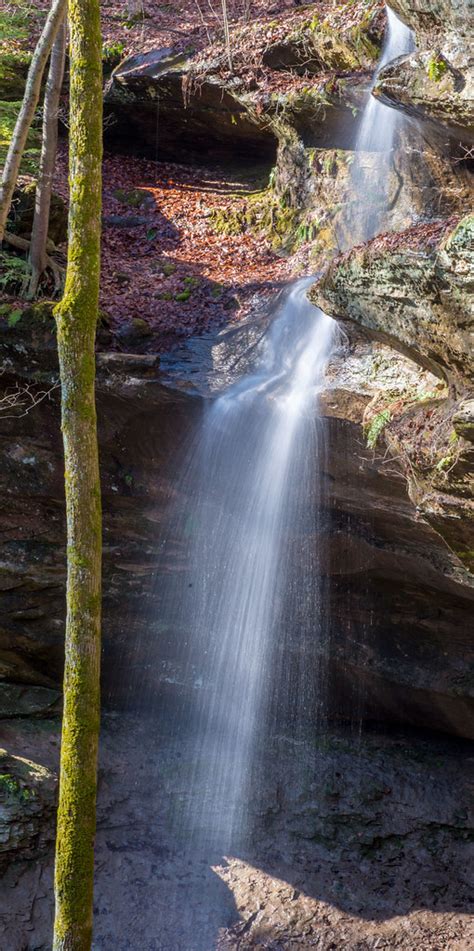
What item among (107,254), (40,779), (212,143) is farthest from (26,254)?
(40,779)

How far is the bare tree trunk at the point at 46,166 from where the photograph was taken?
11.1 m

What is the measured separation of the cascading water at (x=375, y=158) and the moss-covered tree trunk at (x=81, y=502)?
659cm

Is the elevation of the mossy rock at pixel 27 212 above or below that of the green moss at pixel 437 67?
below

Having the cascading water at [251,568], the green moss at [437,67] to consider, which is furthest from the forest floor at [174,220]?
the green moss at [437,67]

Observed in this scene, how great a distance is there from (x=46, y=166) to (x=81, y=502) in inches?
264

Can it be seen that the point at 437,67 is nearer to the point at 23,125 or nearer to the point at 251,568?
the point at 23,125

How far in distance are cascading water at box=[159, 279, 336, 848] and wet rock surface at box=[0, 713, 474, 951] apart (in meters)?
0.37

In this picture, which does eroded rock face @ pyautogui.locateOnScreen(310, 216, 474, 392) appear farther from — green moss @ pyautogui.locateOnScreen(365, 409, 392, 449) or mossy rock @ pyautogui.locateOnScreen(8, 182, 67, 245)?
mossy rock @ pyautogui.locateOnScreen(8, 182, 67, 245)

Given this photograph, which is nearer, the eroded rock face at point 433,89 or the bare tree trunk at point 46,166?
the eroded rock face at point 433,89

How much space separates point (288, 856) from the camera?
9.86 m

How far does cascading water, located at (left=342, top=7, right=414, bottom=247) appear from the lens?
11695mm

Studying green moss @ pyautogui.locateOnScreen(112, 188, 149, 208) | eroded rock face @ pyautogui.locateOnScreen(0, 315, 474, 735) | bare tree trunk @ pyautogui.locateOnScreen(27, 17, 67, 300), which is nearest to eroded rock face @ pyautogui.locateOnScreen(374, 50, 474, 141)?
eroded rock face @ pyautogui.locateOnScreen(0, 315, 474, 735)

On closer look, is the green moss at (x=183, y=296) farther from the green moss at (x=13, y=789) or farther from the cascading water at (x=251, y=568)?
the green moss at (x=13, y=789)

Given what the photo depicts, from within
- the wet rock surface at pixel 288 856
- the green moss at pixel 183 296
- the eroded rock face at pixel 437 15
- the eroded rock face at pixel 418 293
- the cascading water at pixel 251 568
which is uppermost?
the eroded rock face at pixel 437 15
